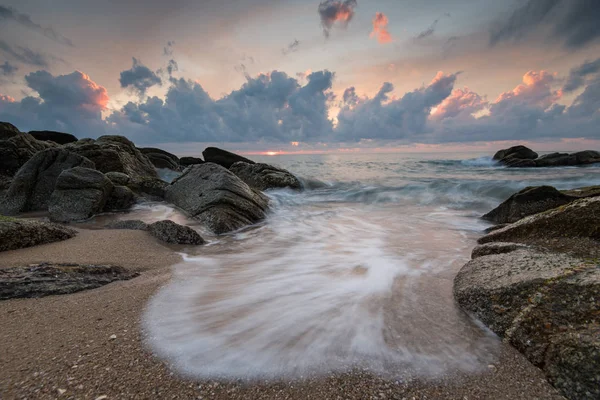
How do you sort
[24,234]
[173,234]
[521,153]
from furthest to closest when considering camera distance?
1. [521,153]
2. [173,234]
3. [24,234]

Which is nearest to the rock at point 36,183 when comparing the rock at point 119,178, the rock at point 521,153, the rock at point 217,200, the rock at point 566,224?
the rock at point 119,178

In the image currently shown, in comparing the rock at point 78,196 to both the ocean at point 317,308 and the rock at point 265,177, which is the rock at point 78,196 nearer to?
the ocean at point 317,308

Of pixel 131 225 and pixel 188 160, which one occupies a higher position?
pixel 188 160

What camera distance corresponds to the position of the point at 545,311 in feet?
6.89

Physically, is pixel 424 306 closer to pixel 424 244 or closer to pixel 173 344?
pixel 173 344

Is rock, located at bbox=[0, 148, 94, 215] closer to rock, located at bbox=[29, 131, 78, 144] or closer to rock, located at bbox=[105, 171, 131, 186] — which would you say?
rock, located at bbox=[105, 171, 131, 186]

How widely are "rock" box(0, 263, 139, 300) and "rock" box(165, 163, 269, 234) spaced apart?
3035mm

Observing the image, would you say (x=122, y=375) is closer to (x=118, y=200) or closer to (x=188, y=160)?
(x=118, y=200)

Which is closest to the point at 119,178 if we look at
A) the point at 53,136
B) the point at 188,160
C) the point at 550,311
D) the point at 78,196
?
the point at 78,196

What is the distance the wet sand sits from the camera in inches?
65.7

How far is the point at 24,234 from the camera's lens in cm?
401

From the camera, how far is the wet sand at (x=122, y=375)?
1.67 metres

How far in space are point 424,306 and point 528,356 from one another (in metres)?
0.97

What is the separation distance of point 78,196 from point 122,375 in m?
6.66
